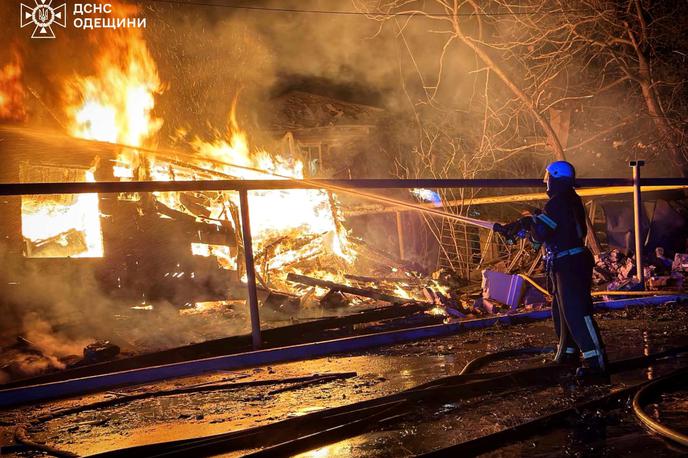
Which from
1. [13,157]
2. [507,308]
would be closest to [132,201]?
[13,157]

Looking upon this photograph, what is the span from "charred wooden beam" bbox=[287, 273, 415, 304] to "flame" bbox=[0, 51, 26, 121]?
5963 mm

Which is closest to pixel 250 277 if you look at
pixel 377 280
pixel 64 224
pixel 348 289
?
pixel 348 289

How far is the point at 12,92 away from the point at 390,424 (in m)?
10.4

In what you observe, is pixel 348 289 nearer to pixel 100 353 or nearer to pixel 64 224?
pixel 100 353

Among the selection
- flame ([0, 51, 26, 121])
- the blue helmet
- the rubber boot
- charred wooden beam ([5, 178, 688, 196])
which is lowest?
the rubber boot

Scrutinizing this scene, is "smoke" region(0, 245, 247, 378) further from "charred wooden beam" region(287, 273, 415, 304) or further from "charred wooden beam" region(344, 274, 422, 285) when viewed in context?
"charred wooden beam" region(344, 274, 422, 285)

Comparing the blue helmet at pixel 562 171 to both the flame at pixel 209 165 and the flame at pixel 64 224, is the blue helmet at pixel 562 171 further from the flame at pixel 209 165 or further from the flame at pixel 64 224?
the flame at pixel 64 224

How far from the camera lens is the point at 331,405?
3.63 m

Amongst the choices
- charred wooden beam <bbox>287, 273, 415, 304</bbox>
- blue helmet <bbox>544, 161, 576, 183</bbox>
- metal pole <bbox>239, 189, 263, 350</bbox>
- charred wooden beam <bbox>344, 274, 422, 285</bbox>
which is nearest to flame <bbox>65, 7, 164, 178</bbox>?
charred wooden beam <bbox>287, 273, 415, 304</bbox>

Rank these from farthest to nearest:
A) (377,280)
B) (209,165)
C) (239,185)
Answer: (209,165) < (377,280) < (239,185)

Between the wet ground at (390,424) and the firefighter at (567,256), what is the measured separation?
0.34m

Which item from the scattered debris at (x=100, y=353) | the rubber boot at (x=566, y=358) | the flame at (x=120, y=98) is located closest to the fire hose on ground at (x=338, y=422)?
the rubber boot at (x=566, y=358)

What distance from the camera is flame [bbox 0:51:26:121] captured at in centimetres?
1048

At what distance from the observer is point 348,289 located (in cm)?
875
